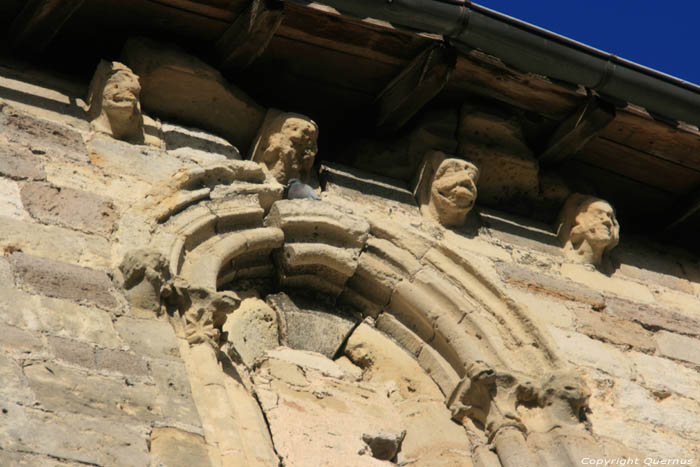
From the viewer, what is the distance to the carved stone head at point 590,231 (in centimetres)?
591

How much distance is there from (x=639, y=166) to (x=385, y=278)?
1.80 meters

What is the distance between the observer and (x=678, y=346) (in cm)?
552

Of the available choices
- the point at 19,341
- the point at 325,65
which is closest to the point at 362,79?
the point at 325,65

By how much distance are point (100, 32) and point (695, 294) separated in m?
3.54

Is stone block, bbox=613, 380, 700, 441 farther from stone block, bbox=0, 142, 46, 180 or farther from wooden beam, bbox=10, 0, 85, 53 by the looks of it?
wooden beam, bbox=10, 0, 85, 53

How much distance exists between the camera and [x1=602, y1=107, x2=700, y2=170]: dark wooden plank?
5.81 metres

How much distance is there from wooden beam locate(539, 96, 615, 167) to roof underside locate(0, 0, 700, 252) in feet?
0.14

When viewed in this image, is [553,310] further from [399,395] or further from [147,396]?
[147,396]

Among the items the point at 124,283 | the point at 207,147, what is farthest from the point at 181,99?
the point at 124,283

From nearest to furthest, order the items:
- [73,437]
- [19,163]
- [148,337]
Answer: [73,437] < [148,337] < [19,163]

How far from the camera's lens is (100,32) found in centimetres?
556

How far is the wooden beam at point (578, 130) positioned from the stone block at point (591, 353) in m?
1.17

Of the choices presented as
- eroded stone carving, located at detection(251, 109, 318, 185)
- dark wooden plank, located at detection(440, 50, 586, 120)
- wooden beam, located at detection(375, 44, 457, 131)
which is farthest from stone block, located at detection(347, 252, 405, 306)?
dark wooden plank, located at detection(440, 50, 586, 120)

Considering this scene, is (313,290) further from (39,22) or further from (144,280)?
(39,22)
